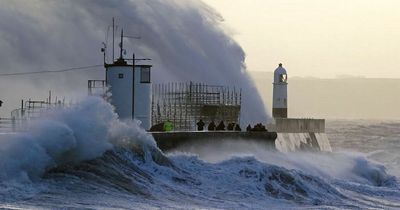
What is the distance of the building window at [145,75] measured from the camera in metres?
27.3

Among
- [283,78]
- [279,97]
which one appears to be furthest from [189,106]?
[283,78]

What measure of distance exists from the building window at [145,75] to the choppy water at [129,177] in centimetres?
342

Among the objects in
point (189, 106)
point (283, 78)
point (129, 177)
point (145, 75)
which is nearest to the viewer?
point (129, 177)

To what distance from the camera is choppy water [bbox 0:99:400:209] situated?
17.0 metres

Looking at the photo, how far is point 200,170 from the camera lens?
71.1ft

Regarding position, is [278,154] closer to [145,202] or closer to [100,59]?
[145,202]

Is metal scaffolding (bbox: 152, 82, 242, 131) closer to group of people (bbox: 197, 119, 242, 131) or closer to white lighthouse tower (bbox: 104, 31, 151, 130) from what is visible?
group of people (bbox: 197, 119, 242, 131)

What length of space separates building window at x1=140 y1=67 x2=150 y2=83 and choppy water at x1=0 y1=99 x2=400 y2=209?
3424 mm

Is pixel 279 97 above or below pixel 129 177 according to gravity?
above

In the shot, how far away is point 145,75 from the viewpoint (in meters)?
27.4

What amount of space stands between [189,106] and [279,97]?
4163mm

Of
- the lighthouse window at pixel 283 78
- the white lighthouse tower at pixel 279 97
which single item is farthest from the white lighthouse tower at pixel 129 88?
the lighthouse window at pixel 283 78

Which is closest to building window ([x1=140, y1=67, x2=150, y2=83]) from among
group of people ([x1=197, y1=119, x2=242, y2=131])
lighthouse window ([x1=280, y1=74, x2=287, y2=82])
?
group of people ([x1=197, y1=119, x2=242, y2=131])

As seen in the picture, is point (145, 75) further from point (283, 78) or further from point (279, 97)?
point (283, 78)
